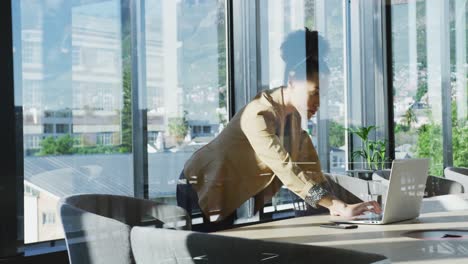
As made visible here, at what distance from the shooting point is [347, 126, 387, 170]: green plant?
24.7ft

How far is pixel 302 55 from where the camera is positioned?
5.58 metres

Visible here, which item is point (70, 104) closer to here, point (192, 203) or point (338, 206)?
point (192, 203)

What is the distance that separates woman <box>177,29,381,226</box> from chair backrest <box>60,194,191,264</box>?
0.80 m

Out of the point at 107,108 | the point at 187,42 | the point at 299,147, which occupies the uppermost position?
the point at 187,42

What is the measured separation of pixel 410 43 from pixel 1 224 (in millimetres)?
5739

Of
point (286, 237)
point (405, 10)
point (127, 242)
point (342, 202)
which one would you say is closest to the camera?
point (127, 242)

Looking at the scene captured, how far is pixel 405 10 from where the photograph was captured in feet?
26.3

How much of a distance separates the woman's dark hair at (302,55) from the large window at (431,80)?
1.76m

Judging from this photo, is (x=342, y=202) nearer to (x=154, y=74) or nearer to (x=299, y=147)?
(x=299, y=147)

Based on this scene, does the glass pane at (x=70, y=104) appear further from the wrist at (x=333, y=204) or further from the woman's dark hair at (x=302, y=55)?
the woman's dark hair at (x=302, y=55)

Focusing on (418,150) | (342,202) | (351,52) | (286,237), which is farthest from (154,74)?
(418,150)

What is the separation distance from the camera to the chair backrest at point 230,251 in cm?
152

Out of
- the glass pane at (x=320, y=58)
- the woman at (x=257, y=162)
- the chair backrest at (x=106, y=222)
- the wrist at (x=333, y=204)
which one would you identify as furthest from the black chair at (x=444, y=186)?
the chair backrest at (x=106, y=222)

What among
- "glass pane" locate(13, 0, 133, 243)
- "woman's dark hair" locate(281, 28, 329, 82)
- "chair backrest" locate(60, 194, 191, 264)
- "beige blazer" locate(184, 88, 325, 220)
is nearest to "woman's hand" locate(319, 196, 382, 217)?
"beige blazer" locate(184, 88, 325, 220)
